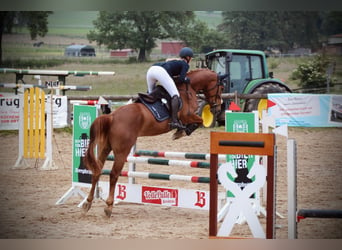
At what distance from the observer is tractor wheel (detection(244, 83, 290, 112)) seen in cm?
830

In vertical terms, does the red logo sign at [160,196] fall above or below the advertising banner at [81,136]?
below

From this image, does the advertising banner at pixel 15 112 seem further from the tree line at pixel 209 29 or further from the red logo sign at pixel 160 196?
the red logo sign at pixel 160 196

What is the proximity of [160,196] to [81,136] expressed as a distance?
0.79 meters

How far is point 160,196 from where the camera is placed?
4297 millimetres

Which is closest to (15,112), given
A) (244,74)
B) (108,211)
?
(244,74)

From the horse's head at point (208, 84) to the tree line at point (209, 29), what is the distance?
435 cm

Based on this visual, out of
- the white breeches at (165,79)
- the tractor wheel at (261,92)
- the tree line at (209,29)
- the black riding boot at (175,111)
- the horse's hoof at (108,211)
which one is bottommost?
the horse's hoof at (108,211)

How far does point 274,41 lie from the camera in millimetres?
11289

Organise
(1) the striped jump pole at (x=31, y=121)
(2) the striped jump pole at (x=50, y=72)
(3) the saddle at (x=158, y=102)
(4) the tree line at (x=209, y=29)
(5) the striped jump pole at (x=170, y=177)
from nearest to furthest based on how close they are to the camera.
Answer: (5) the striped jump pole at (x=170, y=177)
(3) the saddle at (x=158, y=102)
(1) the striped jump pole at (x=31, y=121)
(2) the striped jump pole at (x=50, y=72)
(4) the tree line at (x=209, y=29)

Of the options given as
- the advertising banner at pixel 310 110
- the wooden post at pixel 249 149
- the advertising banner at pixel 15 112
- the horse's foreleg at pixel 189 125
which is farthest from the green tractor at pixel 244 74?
the wooden post at pixel 249 149

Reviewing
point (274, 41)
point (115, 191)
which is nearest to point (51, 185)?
point (115, 191)

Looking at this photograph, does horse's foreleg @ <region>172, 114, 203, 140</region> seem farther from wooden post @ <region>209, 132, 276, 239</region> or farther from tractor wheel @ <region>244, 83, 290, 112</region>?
tractor wheel @ <region>244, 83, 290, 112</region>

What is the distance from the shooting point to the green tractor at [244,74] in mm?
8156

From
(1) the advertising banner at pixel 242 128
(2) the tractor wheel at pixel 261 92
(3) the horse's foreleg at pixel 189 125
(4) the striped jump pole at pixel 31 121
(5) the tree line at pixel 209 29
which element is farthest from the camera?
(5) the tree line at pixel 209 29
